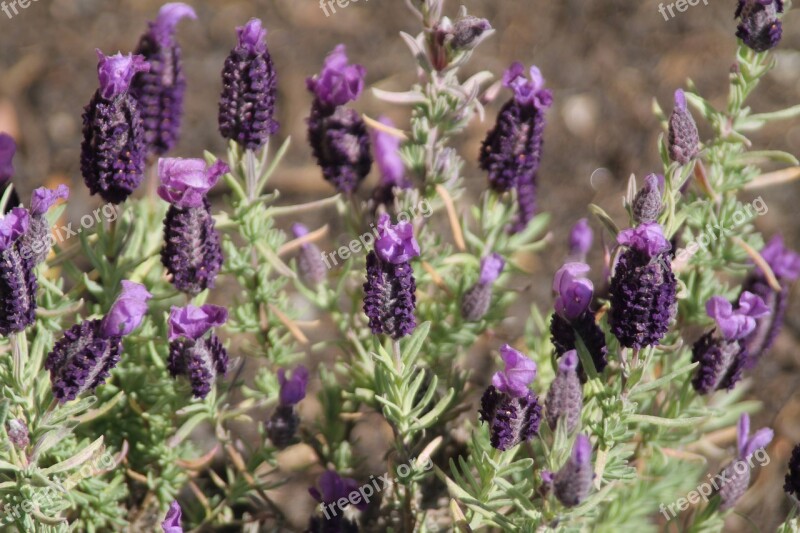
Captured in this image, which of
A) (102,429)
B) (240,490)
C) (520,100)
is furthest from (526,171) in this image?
(102,429)

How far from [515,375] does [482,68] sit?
2570 millimetres

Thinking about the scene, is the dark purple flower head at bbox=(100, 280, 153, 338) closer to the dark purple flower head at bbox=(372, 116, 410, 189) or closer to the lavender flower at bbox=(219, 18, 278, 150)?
the lavender flower at bbox=(219, 18, 278, 150)

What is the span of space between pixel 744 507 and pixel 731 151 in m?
1.30

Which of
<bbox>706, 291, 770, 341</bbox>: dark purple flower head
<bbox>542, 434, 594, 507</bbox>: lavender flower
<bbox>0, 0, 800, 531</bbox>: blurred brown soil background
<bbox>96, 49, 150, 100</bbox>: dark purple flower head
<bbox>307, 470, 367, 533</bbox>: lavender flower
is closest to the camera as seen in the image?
<bbox>542, 434, 594, 507</bbox>: lavender flower

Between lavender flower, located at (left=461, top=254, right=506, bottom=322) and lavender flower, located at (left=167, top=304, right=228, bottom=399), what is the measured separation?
1.99ft

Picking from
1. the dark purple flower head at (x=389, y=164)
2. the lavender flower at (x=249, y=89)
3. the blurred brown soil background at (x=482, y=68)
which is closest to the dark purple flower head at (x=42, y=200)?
the lavender flower at (x=249, y=89)

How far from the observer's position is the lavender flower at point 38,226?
1646mm

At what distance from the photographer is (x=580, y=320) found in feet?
5.55

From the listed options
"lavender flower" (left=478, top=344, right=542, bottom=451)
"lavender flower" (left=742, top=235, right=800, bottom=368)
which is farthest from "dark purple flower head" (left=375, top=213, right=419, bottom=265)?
"lavender flower" (left=742, top=235, right=800, bottom=368)

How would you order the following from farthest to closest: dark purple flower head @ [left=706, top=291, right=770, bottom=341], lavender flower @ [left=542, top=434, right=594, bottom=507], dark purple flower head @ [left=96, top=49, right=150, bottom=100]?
dark purple flower head @ [left=706, top=291, right=770, bottom=341]
dark purple flower head @ [left=96, top=49, right=150, bottom=100]
lavender flower @ [left=542, top=434, right=594, bottom=507]

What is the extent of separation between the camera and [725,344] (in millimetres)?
1873

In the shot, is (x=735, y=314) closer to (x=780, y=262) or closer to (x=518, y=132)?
(x=780, y=262)

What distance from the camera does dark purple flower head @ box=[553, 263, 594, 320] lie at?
1.64 meters

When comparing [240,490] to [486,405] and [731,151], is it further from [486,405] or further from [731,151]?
[731,151]
